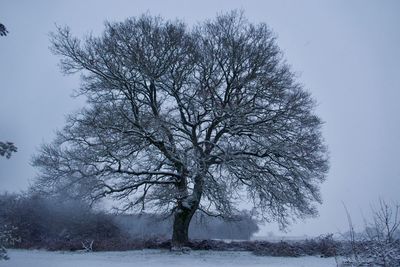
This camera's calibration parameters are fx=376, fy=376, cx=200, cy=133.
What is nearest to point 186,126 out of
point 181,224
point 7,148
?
point 181,224

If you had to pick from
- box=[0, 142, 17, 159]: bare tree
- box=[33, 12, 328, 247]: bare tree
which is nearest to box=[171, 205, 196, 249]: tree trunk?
box=[33, 12, 328, 247]: bare tree

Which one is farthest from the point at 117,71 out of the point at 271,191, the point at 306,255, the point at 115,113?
the point at 306,255

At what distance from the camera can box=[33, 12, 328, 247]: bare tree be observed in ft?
51.5

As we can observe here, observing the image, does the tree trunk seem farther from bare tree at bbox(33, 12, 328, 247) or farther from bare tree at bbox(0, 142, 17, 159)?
bare tree at bbox(0, 142, 17, 159)

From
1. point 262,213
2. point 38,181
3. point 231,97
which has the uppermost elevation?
point 231,97

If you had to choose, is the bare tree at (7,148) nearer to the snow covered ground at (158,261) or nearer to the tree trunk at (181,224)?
the snow covered ground at (158,261)

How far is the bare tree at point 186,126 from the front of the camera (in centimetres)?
1570

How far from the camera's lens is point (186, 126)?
17.5 meters

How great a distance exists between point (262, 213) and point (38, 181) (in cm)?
976

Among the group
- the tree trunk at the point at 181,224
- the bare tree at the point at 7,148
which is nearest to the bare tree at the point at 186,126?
the tree trunk at the point at 181,224

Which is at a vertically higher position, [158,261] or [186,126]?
[186,126]

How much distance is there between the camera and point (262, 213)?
16859mm

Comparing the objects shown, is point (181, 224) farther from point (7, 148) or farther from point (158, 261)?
point (7, 148)

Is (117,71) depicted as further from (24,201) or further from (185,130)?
(24,201)
